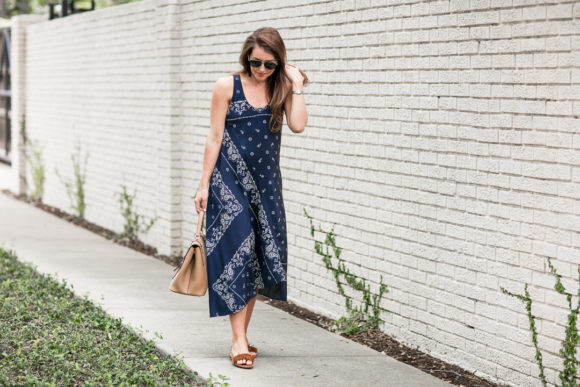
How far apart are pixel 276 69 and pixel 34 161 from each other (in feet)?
33.5

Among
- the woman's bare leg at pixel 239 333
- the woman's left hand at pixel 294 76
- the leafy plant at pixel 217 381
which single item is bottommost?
the leafy plant at pixel 217 381

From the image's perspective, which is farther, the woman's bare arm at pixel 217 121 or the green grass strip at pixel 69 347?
the woman's bare arm at pixel 217 121

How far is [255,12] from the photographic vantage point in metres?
8.58

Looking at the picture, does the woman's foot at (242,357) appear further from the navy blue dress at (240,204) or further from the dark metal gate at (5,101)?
the dark metal gate at (5,101)

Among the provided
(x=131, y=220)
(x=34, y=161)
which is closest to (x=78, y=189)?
(x=131, y=220)

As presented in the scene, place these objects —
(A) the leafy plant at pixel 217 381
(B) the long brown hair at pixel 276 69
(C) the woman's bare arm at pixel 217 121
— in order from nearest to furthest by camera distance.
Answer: (A) the leafy plant at pixel 217 381, (B) the long brown hair at pixel 276 69, (C) the woman's bare arm at pixel 217 121

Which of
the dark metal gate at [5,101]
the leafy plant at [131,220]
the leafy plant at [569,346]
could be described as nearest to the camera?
the leafy plant at [569,346]

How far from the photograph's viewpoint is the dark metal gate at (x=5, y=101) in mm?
20281

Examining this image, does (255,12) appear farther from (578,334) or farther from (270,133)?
(578,334)

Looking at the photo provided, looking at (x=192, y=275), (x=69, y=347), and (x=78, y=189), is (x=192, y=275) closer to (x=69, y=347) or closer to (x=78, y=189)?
(x=69, y=347)

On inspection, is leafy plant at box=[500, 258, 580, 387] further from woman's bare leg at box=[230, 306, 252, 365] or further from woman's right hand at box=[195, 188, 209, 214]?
woman's right hand at box=[195, 188, 209, 214]

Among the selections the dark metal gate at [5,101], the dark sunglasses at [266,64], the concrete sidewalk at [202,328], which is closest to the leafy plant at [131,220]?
the concrete sidewalk at [202,328]

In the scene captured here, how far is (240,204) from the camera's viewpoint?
5.80 m

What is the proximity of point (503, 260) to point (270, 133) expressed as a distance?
4.91 feet
